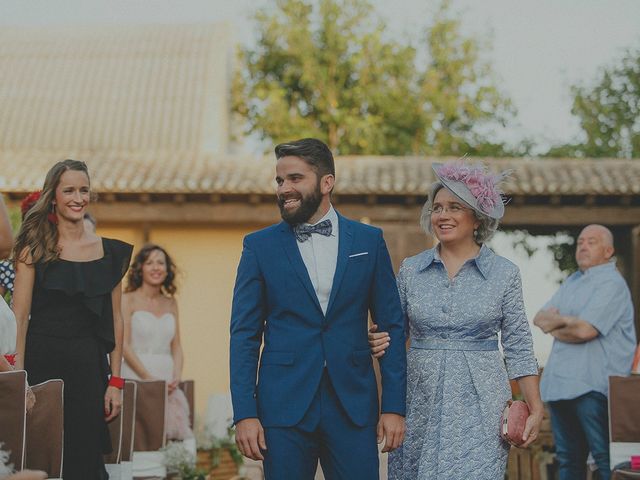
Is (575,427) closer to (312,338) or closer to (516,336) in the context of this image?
(516,336)

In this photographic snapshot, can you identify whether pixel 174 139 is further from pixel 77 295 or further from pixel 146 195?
pixel 77 295

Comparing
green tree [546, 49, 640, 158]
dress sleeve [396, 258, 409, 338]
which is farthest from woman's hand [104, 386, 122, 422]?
green tree [546, 49, 640, 158]

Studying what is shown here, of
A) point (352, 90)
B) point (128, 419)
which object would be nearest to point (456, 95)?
point (352, 90)

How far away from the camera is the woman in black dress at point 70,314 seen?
4.94m

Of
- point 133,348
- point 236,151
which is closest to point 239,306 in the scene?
point 133,348

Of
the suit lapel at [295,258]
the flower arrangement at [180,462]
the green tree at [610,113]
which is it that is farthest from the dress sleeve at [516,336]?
the green tree at [610,113]

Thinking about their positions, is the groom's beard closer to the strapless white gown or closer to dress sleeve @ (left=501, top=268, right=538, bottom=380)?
dress sleeve @ (left=501, top=268, right=538, bottom=380)

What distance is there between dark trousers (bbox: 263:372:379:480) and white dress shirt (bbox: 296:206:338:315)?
32 cm

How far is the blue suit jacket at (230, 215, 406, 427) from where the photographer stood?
12.7 feet

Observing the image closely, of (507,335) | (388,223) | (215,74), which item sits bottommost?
(507,335)

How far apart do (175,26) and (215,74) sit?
10.7 ft

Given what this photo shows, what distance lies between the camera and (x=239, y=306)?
3928 millimetres

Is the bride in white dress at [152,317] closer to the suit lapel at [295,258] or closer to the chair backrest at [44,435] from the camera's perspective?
the chair backrest at [44,435]

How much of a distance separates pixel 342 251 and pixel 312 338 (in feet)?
1.14
